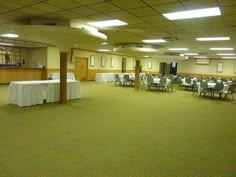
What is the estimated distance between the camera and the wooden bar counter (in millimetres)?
11164

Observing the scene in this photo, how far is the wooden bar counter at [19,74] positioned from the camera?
1116 centimetres

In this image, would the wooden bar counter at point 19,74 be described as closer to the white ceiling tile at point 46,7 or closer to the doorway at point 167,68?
the white ceiling tile at point 46,7

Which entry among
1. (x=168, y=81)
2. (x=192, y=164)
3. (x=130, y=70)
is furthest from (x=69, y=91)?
(x=130, y=70)

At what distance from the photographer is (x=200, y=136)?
403 centimetres

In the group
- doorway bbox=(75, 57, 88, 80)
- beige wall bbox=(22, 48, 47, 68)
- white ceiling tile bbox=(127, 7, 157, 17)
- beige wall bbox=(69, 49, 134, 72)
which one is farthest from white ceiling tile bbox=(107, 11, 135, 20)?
doorway bbox=(75, 57, 88, 80)

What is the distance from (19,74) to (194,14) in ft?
34.1

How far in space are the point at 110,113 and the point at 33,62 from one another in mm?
10165

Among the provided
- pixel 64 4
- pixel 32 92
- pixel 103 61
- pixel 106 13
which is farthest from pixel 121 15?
pixel 103 61

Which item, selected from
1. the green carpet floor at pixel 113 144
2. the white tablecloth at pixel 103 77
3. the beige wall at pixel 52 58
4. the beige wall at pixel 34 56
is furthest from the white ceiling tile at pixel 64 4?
the white tablecloth at pixel 103 77

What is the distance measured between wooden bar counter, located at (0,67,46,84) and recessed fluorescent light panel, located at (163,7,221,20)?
972 cm

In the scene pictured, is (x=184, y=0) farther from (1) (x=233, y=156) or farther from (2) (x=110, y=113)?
(2) (x=110, y=113)

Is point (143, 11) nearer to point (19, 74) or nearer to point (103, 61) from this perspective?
point (19, 74)

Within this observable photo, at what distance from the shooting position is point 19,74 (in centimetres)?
1169

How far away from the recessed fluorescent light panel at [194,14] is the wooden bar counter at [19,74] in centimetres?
972
